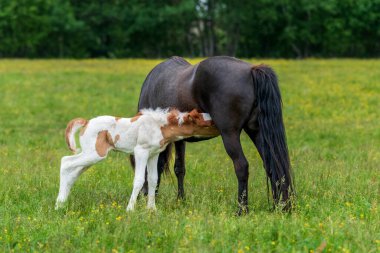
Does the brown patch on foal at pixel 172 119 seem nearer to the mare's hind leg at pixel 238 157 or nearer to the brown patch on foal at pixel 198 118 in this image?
the brown patch on foal at pixel 198 118

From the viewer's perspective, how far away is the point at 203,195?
308 inches

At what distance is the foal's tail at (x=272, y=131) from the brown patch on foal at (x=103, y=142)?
1.78 m

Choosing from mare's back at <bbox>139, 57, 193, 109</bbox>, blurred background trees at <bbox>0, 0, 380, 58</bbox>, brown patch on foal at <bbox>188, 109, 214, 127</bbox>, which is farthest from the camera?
blurred background trees at <bbox>0, 0, 380, 58</bbox>

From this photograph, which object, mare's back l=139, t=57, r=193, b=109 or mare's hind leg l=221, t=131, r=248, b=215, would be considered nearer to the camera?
mare's hind leg l=221, t=131, r=248, b=215

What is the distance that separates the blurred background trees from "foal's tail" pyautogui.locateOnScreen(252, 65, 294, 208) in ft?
159

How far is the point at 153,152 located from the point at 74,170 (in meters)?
0.98

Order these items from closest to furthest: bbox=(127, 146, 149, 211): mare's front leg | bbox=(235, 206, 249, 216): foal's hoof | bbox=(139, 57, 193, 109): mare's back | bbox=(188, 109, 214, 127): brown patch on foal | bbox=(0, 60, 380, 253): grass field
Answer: bbox=(0, 60, 380, 253): grass field → bbox=(235, 206, 249, 216): foal's hoof → bbox=(127, 146, 149, 211): mare's front leg → bbox=(188, 109, 214, 127): brown patch on foal → bbox=(139, 57, 193, 109): mare's back

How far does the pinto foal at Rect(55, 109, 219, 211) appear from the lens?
7238mm

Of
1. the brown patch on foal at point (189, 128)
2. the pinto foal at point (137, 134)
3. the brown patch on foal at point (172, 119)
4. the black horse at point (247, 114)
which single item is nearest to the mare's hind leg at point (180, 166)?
the pinto foal at point (137, 134)

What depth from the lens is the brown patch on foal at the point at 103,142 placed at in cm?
729

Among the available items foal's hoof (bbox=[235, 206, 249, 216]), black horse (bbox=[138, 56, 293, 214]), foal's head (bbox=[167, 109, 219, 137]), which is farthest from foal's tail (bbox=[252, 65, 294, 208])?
foal's head (bbox=[167, 109, 219, 137])

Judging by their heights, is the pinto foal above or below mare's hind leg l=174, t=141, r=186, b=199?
above

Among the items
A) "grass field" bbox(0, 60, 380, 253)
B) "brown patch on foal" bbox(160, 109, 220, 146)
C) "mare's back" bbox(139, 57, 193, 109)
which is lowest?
"grass field" bbox(0, 60, 380, 253)

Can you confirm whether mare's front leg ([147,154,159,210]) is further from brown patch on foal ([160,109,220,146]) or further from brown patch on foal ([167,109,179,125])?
brown patch on foal ([167,109,179,125])
